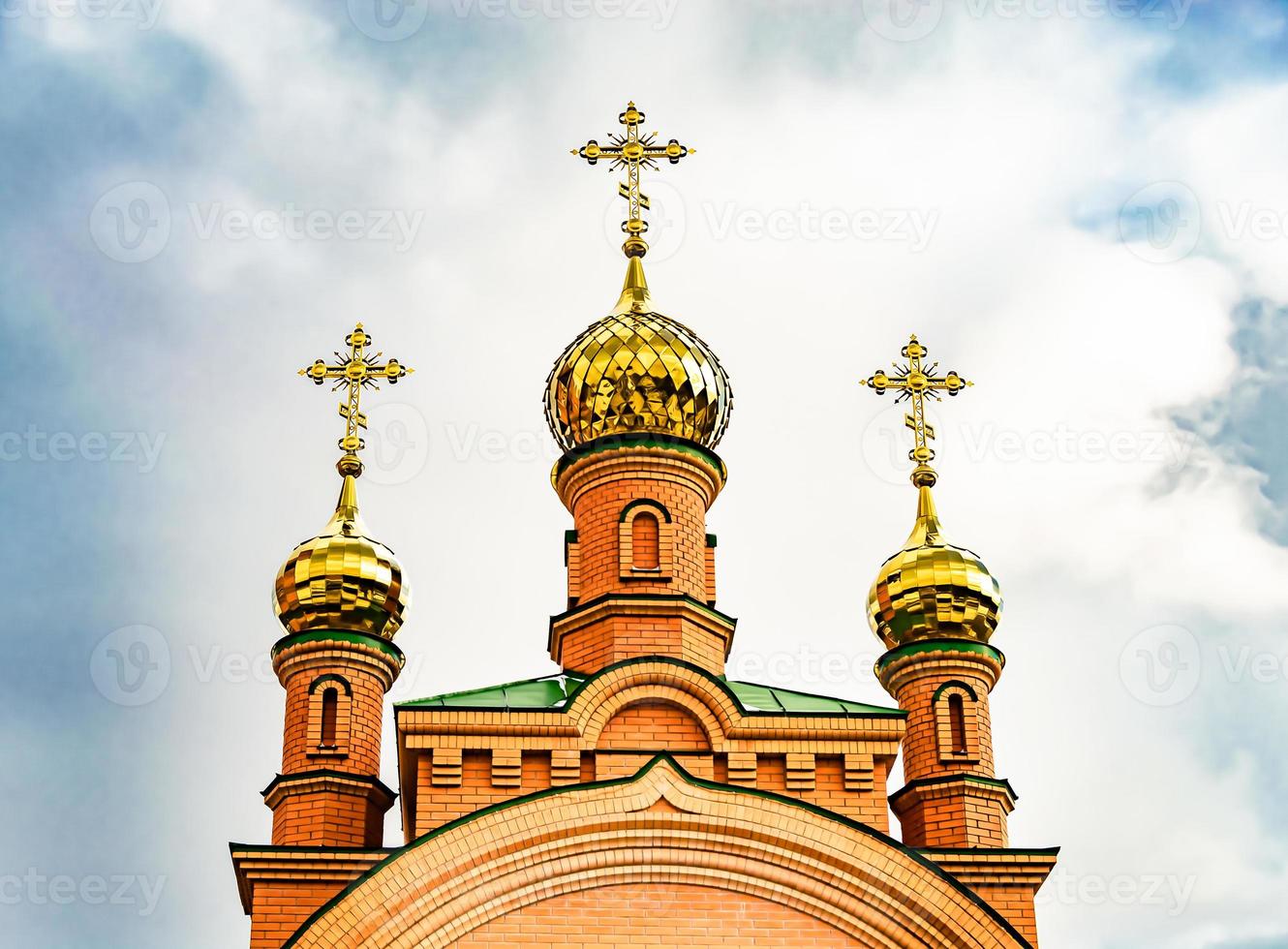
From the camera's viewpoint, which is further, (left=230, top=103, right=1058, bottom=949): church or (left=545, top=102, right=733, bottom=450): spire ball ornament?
(left=545, top=102, right=733, bottom=450): spire ball ornament

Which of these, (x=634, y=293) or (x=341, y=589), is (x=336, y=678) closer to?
(x=341, y=589)

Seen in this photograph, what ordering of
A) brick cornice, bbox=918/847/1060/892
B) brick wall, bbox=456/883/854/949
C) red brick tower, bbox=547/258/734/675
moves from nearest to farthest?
brick wall, bbox=456/883/854/949 < brick cornice, bbox=918/847/1060/892 < red brick tower, bbox=547/258/734/675

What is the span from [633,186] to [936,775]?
5.78 metres

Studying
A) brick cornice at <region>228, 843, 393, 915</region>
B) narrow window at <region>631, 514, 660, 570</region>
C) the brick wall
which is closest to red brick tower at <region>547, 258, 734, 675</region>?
narrow window at <region>631, 514, 660, 570</region>

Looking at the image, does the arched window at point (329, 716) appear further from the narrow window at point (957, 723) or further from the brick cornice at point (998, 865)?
the narrow window at point (957, 723)

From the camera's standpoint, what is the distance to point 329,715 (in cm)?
1568

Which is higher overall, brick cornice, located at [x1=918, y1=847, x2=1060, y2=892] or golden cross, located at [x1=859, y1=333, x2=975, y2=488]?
golden cross, located at [x1=859, y1=333, x2=975, y2=488]

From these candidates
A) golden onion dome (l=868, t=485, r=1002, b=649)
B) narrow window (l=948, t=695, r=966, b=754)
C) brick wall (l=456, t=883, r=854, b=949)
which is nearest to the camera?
brick wall (l=456, t=883, r=854, b=949)

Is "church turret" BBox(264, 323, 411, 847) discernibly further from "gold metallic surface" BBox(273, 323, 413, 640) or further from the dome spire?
the dome spire

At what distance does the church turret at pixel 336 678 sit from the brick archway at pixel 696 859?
1883 millimetres

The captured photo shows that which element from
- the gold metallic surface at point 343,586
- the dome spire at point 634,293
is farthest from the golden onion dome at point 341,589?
the dome spire at point 634,293

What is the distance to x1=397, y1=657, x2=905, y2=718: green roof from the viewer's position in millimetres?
14656

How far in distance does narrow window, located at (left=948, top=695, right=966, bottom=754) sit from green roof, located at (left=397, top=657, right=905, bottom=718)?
1.24 m

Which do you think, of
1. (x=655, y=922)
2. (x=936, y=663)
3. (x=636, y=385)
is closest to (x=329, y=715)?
(x=655, y=922)
